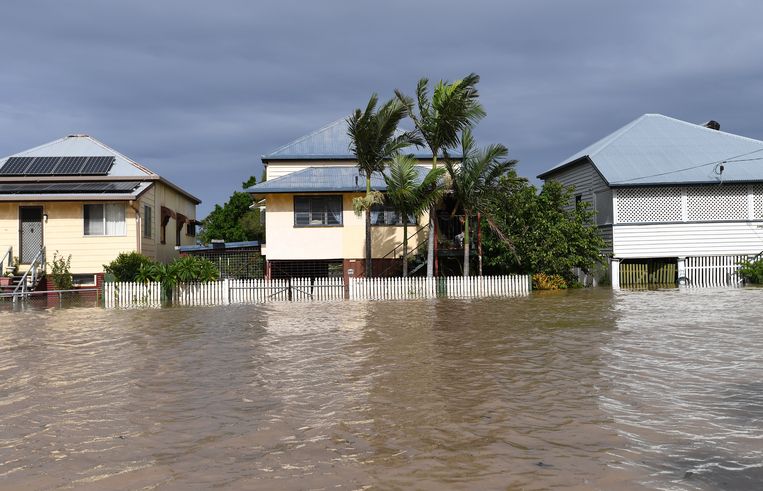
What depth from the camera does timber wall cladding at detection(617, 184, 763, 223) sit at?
95.1 feet

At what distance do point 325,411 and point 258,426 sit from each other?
3.00ft

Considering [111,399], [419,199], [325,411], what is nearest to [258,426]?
[325,411]

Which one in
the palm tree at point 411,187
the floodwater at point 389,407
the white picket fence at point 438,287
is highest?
the palm tree at point 411,187

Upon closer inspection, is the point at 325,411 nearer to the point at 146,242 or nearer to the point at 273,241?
the point at 273,241

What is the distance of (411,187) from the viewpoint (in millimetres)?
24062

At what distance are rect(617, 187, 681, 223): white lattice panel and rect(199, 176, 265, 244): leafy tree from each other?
22.7 m

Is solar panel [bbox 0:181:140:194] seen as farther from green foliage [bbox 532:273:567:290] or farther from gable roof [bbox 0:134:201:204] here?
green foliage [bbox 532:273:567:290]

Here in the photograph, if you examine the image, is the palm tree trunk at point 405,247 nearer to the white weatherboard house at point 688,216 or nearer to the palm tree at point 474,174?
the palm tree at point 474,174

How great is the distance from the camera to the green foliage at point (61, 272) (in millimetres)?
26991

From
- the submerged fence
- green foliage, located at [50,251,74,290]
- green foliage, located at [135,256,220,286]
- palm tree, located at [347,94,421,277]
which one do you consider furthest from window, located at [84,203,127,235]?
palm tree, located at [347,94,421,277]

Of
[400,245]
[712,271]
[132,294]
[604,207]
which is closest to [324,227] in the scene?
[400,245]

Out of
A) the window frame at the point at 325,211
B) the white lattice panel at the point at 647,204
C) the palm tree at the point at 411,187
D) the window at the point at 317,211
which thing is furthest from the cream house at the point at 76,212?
the white lattice panel at the point at 647,204

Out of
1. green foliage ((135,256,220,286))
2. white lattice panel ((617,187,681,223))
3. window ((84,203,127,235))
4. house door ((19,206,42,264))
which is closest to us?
green foliage ((135,256,220,286))

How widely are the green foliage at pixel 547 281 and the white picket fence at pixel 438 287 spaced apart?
1.70m
